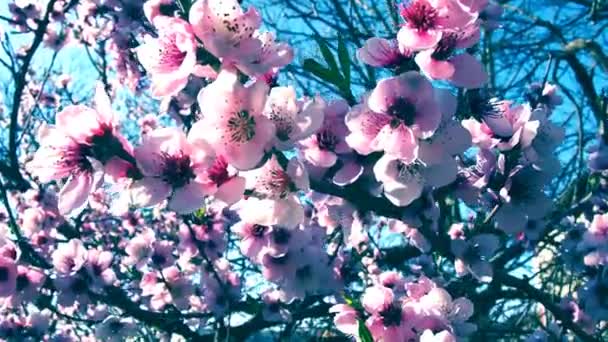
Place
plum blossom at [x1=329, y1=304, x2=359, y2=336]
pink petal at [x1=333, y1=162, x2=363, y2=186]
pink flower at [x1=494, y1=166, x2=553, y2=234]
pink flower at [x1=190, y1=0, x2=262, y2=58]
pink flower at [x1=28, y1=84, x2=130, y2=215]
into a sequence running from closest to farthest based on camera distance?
pink flower at [x1=190, y1=0, x2=262, y2=58], pink flower at [x1=28, y1=84, x2=130, y2=215], pink petal at [x1=333, y1=162, x2=363, y2=186], pink flower at [x1=494, y1=166, x2=553, y2=234], plum blossom at [x1=329, y1=304, x2=359, y2=336]

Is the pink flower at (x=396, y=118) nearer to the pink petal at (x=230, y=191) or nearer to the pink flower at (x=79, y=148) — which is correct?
the pink petal at (x=230, y=191)

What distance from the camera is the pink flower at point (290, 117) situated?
1418 millimetres

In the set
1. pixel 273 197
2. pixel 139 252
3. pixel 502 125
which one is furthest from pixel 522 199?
pixel 139 252

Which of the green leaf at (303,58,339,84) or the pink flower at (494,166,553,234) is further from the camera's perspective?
the pink flower at (494,166,553,234)

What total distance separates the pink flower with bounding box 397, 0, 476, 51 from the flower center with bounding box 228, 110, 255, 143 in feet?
1.38

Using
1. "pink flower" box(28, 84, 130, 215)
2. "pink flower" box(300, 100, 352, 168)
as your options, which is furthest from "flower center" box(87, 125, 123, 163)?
"pink flower" box(300, 100, 352, 168)

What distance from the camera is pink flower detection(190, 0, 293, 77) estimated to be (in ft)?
4.45

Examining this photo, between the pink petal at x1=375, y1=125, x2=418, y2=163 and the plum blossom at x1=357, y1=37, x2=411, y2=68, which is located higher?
the plum blossom at x1=357, y1=37, x2=411, y2=68

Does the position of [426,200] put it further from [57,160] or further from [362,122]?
[57,160]

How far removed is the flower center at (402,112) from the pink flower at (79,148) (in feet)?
2.12

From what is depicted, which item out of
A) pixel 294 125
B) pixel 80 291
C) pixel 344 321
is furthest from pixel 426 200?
pixel 80 291

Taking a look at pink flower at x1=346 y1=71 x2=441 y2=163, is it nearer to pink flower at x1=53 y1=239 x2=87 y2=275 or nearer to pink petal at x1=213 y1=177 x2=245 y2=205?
Result: pink petal at x1=213 y1=177 x2=245 y2=205

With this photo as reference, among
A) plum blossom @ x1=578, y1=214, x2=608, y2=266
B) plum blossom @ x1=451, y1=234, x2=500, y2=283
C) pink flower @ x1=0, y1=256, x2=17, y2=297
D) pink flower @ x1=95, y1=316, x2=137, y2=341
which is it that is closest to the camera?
plum blossom @ x1=451, y1=234, x2=500, y2=283

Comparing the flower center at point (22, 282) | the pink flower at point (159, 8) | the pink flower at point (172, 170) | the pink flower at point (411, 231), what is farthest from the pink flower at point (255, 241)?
the pink flower at point (172, 170)
